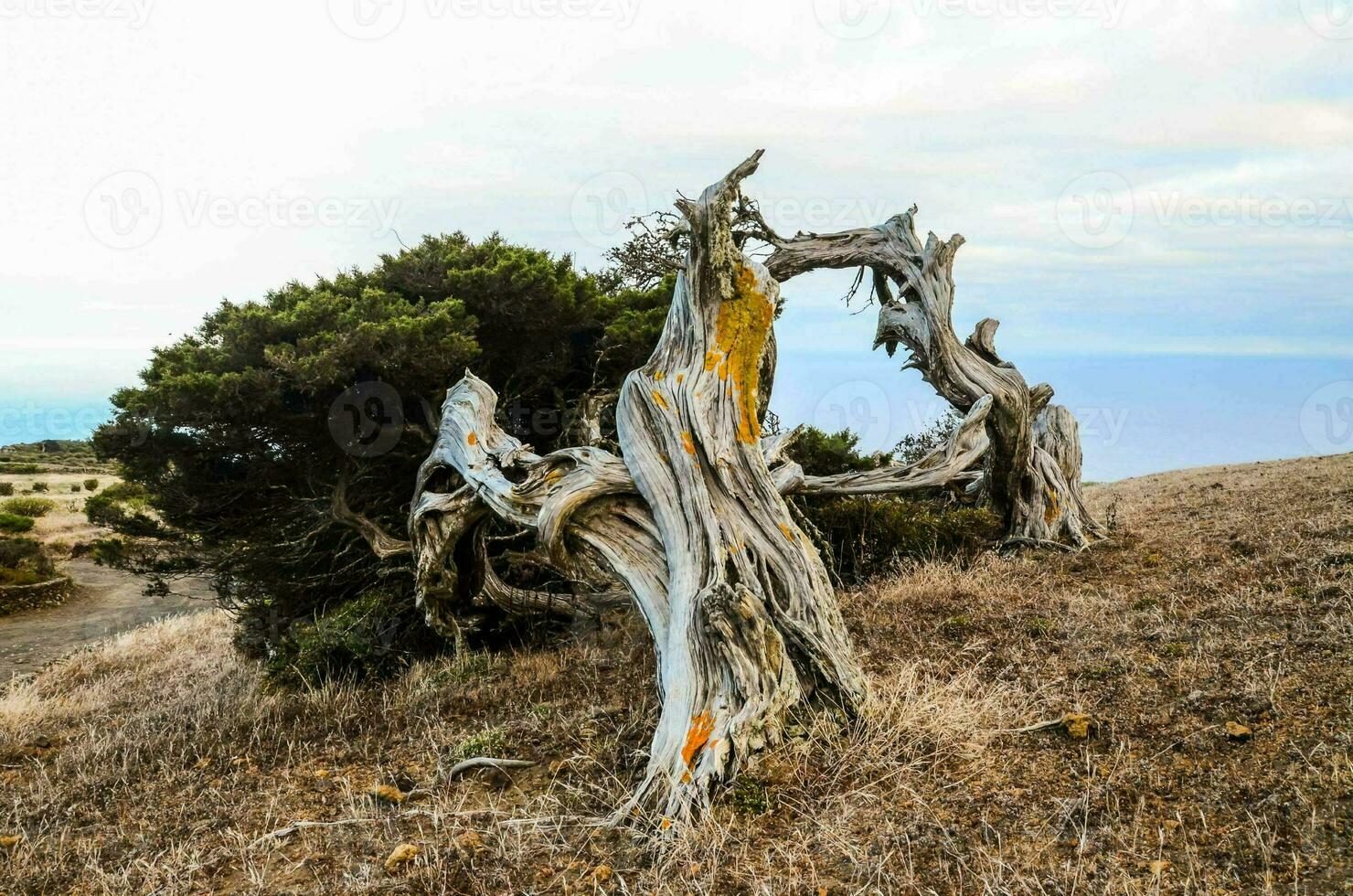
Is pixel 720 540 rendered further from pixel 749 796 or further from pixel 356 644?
pixel 356 644

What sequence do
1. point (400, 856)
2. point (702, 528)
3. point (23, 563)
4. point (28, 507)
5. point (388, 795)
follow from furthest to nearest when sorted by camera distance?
point (28, 507) < point (23, 563) < point (702, 528) < point (388, 795) < point (400, 856)

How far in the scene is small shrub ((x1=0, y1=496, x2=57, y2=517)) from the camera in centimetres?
2784

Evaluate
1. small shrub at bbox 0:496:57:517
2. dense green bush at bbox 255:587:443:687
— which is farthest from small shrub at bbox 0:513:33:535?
dense green bush at bbox 255:587:443:687

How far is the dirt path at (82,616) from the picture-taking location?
1606 cm

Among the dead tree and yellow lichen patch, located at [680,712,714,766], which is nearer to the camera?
yellow lichen patch, located at [680,712,714,766]

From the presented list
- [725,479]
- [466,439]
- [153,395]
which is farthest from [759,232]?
[153,395]

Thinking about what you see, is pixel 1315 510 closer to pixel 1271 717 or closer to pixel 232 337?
pixel 1271 717

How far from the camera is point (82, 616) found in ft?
64.3

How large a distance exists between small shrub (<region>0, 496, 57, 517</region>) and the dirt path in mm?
5072

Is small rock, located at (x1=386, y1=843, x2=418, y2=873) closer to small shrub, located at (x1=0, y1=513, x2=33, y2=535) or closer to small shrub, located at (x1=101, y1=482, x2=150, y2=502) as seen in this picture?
small shrub, located at (x1=101, y1=482, x2=150, y2=502)

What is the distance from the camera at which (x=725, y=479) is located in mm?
5582

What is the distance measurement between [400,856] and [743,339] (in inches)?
144

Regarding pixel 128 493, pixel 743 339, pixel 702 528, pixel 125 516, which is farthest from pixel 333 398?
pixel 702 528

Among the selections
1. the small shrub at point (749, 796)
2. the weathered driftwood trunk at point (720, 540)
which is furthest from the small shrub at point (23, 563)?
the small shrub at point (749, 796)
